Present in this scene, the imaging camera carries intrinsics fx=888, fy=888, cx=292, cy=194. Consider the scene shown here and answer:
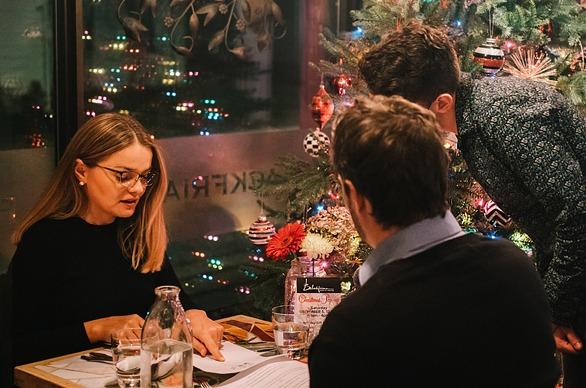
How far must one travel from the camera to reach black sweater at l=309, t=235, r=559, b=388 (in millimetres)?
1396

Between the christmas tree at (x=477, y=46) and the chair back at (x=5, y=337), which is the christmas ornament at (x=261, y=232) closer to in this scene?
the christmas tree at (x=477, y=46)

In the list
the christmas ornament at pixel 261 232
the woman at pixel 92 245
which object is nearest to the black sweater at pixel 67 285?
the woman at pixel 92 245

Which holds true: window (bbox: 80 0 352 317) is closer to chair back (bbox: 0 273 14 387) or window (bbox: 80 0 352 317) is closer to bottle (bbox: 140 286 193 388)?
chair back (bbox: 0 273 14 387)

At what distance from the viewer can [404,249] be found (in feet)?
4.93

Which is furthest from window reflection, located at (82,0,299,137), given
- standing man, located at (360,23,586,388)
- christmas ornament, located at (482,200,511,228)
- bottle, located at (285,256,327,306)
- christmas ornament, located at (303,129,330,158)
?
standing man, located at (360,23,586,388)

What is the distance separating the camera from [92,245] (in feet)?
9.05

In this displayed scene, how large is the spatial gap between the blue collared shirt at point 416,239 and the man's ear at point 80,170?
4.58 feet

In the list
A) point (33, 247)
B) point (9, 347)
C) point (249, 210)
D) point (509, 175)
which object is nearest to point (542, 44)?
point (509, 175)

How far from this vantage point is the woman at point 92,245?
2.59m

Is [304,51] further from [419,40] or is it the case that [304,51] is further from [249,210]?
[419,40]

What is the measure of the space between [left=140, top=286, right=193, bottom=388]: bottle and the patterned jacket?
0.89 meters

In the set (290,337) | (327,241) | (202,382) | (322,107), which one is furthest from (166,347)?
(322,107)

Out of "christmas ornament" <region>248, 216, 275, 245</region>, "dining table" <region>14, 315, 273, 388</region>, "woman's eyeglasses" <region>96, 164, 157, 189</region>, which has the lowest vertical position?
"dining table" <region>14, 315, 273, 388</region>

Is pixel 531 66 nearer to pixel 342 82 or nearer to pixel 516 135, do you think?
pixel 342 82
